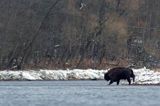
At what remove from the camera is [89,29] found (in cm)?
6775

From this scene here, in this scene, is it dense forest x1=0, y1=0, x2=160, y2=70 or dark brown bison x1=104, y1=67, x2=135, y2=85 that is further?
dense forest x1=0, y1=0, x2=160, y2=70

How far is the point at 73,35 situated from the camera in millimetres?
67438

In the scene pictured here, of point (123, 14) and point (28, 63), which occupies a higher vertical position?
point (123, 14)

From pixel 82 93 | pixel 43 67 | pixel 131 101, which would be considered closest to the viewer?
pixel 131 101

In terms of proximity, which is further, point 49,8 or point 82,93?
point 49,8

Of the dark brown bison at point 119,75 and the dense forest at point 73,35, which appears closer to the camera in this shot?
the dark brown bison at point 119,75

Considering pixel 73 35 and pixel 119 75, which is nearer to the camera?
pixel 119 75

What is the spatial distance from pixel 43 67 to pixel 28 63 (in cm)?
319

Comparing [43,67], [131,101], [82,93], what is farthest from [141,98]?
[43,67]

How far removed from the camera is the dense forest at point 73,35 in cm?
6262

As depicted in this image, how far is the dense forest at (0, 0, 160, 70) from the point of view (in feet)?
205

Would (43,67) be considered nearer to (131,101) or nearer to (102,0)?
(102,0)

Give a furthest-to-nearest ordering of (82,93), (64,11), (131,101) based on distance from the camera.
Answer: (64,11)
(82,93)
(131,101)

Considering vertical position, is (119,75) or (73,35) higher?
(73,35)
